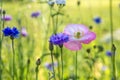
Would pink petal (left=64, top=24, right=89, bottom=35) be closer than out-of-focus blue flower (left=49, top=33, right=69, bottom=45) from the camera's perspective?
No

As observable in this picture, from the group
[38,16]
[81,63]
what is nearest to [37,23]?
[38,16]

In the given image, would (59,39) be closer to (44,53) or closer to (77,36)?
(77,36)

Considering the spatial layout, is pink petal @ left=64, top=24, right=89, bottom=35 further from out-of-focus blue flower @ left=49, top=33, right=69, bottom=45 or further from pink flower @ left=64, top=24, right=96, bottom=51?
out-of-focus blue flower @ left=49, top=33, right=69, bottom=45

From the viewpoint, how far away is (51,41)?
1.58 m

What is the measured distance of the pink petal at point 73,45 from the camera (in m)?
1.60

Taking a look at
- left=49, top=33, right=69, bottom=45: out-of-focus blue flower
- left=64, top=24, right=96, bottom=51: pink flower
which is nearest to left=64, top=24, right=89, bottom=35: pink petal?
left=64, top=24, right=96, bottom=51: pink flower

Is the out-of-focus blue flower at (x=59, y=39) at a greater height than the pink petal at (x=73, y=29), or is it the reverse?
the pink petal at (x=73, y=29)

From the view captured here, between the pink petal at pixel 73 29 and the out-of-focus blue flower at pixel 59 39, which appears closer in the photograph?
the out-of-focus blue flower at pixel 59 39

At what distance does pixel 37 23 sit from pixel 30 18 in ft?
0.41

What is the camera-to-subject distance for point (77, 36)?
66.5 inches

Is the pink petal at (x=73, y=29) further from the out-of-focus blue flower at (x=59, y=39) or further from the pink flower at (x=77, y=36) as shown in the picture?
the out-of-focus blue flower at (x=59, y=39)

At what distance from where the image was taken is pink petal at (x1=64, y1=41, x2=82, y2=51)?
1.60m

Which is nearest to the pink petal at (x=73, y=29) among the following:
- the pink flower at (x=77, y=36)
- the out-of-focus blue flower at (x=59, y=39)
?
the pink flower at (x=77, y=36)

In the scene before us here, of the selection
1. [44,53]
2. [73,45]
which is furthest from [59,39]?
[44,53]
